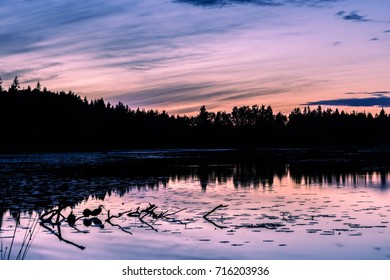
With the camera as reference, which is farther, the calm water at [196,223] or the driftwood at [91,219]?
the driftwood at [91,219]

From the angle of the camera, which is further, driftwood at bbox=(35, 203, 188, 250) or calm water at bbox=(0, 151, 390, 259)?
driftwood at bbox=(35, 203, 188, 250)

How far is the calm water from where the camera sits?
14836 millimetres

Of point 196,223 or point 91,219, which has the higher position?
point 91,219

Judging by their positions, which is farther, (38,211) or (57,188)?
(57,188)

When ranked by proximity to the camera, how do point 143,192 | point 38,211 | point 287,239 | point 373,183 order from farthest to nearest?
point 373,183 < point 143,192 < point 38,211 < point 287,239

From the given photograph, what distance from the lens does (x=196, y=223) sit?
19.3 m

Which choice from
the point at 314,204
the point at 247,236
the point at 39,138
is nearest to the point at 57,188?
the point at 314,204

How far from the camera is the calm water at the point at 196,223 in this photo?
48.7 feet

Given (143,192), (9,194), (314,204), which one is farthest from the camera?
(143,192)

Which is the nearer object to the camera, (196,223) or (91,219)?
(196,223)
